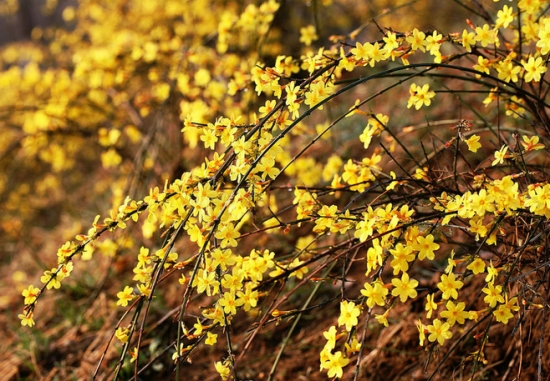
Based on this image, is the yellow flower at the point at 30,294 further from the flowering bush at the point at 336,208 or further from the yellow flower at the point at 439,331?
the yellow flower at the point at 439,331

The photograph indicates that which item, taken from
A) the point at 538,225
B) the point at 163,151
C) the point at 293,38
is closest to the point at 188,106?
the point at 163,151

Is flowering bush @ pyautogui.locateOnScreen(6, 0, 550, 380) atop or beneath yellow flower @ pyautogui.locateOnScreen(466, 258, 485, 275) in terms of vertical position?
atop

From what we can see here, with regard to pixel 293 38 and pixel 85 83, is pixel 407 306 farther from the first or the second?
pixel 293 38

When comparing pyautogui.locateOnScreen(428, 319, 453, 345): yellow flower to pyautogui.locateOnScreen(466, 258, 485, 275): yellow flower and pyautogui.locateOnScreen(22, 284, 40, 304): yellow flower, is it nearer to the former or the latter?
pyautogui.locateOnScreen(466, 258, 485, 275): yellow flower

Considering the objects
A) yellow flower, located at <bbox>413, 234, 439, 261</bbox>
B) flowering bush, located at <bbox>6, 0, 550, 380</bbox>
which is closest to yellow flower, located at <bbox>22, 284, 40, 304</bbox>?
flowering bush, located at <bbox>6, 0, 550, 380</bbox>

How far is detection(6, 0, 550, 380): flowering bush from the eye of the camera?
60.5 inches

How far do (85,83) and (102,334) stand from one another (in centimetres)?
270

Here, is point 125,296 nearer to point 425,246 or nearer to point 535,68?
point 425,246

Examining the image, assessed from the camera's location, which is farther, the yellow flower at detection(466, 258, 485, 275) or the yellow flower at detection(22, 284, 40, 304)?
the yellow flower at detection(22, 284, 40, 304)

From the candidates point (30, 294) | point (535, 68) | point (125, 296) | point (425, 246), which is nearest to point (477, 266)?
point (425, 246)

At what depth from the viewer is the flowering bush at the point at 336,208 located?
154 cm

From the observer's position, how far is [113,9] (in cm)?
660

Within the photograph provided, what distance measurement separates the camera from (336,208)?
162 centimetres

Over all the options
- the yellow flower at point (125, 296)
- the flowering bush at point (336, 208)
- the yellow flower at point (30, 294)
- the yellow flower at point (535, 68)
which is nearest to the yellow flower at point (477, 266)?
the flowering bush at point (336, 208)
